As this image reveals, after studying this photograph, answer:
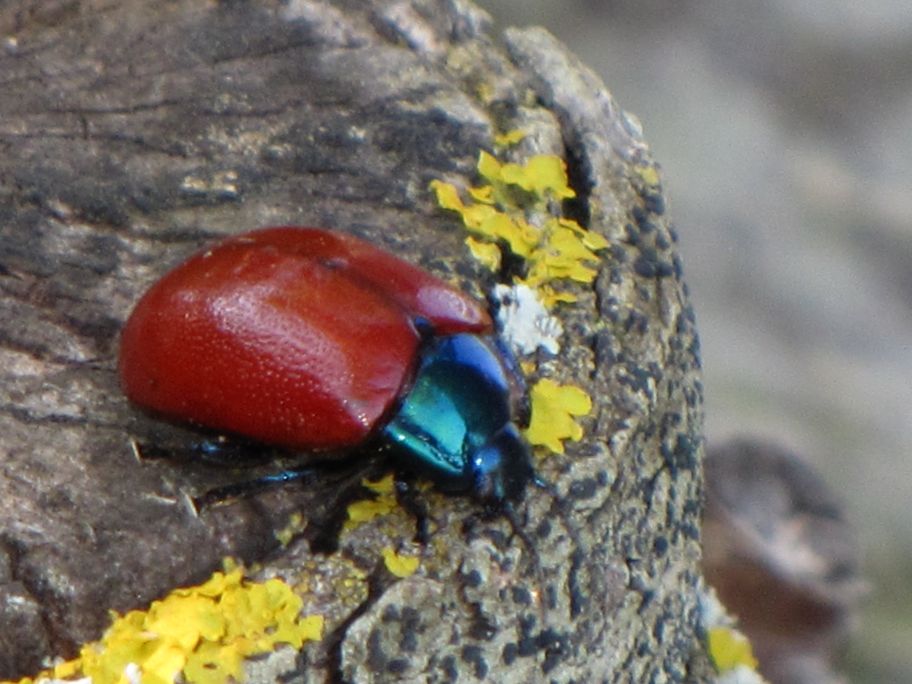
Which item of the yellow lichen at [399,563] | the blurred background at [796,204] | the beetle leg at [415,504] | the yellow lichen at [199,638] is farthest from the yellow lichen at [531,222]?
the blurred background at [796,204]

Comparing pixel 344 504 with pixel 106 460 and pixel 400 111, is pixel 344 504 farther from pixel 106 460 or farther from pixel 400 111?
pixel 400 111

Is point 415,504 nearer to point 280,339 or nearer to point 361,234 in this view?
point 280,339

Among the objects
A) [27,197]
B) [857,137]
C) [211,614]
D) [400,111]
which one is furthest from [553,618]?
[857,137]

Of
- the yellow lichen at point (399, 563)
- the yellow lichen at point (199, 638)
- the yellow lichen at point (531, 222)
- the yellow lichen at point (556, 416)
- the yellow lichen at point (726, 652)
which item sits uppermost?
the yellow lichen at point (531, 222)

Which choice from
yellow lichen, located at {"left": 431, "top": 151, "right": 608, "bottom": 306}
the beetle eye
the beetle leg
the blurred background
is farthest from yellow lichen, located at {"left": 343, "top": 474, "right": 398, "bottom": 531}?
the blurred background

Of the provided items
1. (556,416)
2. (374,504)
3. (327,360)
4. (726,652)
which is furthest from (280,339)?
(726,652)

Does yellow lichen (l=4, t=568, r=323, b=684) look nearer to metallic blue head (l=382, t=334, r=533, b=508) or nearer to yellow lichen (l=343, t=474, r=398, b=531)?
yellow lichen (l=343, t=474, r=398, b=531)

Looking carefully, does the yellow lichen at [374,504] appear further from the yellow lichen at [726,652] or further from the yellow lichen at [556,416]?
the yellow lichen at [726,652]
